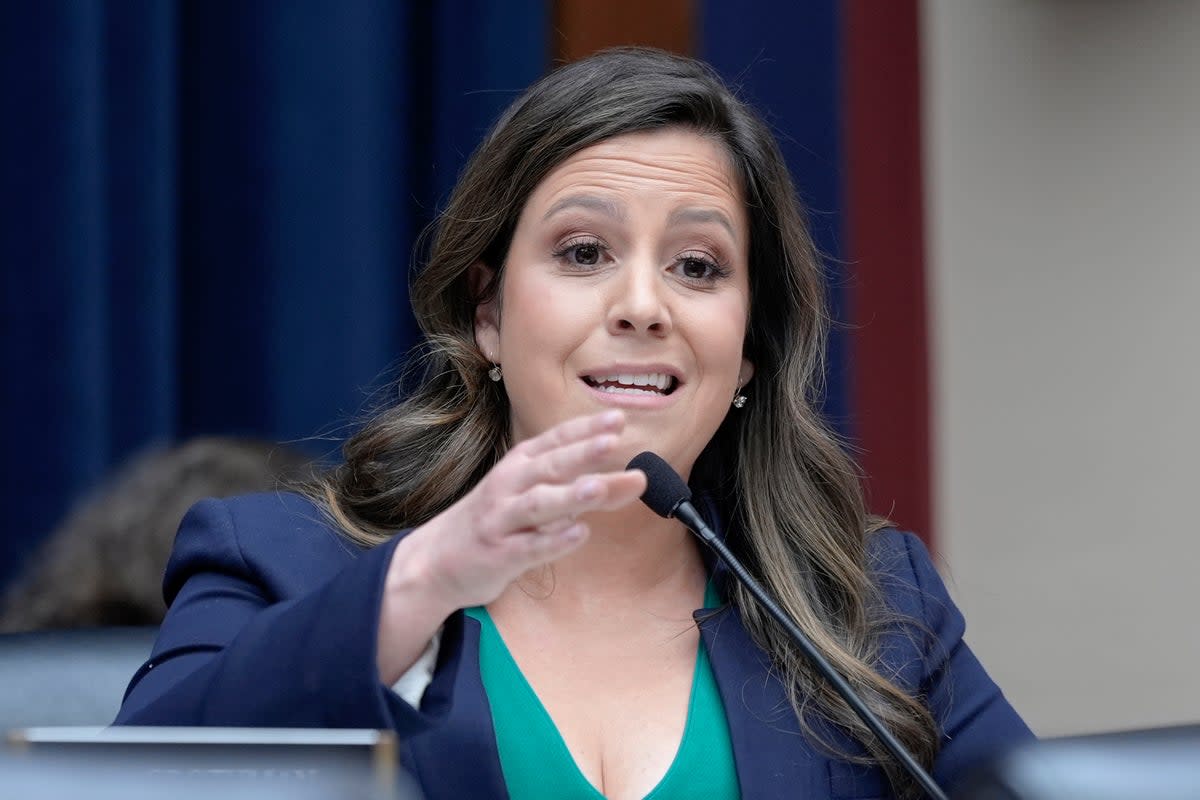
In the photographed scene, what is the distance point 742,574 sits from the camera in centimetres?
131

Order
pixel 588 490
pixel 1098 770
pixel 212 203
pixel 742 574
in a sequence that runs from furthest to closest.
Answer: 1. pixel 212 203
2. pixel 742 574
3. pixel 588 490
4. pixel 1098 770

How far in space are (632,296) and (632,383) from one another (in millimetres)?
87

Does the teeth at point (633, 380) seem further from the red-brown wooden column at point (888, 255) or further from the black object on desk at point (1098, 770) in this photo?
the red-brown wooden column at point (888, 255)

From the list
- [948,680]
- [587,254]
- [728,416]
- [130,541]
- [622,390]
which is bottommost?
[948,680]

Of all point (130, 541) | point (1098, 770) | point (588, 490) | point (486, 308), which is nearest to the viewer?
point (1098, 770)

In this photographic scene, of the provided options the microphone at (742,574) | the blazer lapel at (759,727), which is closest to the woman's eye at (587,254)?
the microphone at (742,574)

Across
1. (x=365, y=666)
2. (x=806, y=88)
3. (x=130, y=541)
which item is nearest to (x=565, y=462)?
(x=365, y=666)

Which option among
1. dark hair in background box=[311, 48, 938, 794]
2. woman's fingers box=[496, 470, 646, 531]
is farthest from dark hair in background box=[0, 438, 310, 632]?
woman's fingers box=[496, 470, 646, 531]

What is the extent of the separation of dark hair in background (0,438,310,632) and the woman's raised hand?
79 centimetres

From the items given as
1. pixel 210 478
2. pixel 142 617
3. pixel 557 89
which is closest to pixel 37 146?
pixel 210 478

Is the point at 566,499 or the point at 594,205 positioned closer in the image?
the point at 566,499

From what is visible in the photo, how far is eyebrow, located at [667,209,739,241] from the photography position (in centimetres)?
164

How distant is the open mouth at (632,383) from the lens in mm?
1582

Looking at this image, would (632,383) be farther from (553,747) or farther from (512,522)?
(512,522)
